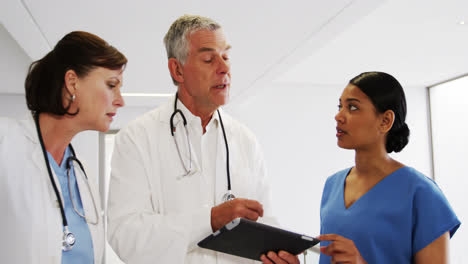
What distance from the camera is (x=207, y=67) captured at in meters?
1.62

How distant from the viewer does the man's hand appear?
1380 millimetres

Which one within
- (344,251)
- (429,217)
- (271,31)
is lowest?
(344,251)

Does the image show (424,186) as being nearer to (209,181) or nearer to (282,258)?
(282,258)

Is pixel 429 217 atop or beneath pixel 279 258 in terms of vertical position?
atop

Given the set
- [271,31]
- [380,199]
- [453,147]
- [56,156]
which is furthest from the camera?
[453,147]

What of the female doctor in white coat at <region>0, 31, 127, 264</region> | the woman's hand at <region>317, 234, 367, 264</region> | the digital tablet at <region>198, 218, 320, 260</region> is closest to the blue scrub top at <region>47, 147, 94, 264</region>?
the female doctor in white coat at <region>0, 31, 127, 264</region>

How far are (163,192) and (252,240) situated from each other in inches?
14.8

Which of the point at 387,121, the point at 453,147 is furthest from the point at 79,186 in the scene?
the point at 453,147

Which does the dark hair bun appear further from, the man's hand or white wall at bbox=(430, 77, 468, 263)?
white wall at bbox=(430, 77, 468, 263)

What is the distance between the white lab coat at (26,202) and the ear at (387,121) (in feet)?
4.17

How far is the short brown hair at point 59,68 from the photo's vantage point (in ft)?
4.86

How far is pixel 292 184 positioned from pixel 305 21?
4.66 meters

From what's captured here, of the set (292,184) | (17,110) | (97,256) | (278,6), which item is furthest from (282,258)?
(17,110)

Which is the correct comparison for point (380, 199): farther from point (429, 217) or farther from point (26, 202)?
A: point (26, 202)
